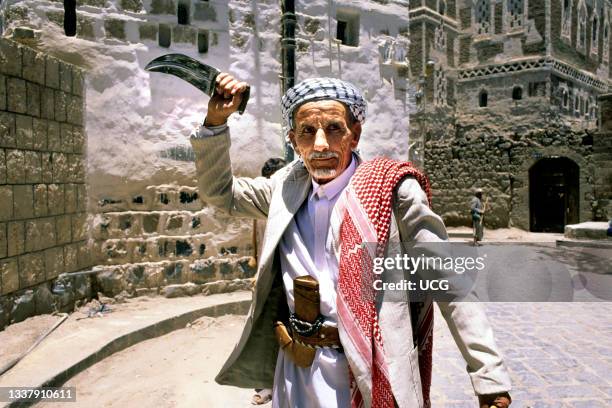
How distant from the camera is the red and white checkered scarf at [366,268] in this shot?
1434mm

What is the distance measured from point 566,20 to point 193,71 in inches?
1181

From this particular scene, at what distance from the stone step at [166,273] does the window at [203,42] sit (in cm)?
266

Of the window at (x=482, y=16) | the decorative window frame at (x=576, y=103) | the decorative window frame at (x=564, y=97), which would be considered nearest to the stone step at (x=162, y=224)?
the decorative window frame at (x=564, y=97)

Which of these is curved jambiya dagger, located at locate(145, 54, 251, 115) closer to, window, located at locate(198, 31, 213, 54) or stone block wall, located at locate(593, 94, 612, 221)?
window, located at locate(198, 31, 213, 54)

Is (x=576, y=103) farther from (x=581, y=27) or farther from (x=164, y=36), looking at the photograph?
(x=164, y=36)

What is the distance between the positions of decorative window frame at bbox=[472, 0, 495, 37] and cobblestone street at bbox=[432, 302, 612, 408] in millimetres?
24125

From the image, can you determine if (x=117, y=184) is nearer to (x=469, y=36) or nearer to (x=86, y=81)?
(x=86, y=81)

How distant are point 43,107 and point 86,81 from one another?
2.61ft

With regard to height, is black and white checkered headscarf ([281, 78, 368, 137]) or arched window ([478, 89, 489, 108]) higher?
arched window ([478, 89, 489, 108])

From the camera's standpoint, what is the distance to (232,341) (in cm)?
465

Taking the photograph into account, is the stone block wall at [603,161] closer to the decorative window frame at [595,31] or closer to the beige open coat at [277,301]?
the beige open coat at [277,301]

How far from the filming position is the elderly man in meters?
1.45

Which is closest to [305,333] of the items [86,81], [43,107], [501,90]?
[43,107]

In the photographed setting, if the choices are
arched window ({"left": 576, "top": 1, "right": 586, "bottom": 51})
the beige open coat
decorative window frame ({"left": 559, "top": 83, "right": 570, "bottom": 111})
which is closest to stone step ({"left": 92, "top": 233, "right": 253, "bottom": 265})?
the beige open coat
